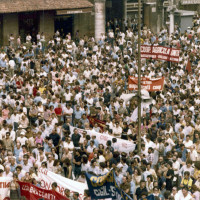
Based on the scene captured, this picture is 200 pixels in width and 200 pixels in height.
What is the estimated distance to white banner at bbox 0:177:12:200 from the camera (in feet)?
55.1

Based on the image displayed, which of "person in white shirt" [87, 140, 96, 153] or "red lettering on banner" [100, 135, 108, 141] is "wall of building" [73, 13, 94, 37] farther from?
"person in white shirt" [87, 140, 96, 153]

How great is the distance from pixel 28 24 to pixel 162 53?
14.3m

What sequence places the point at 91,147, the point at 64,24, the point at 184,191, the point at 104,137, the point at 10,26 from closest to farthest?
the point at 184,191, the point at 91,147, the point at 104,137, the point at 10,26, the point at 64,24

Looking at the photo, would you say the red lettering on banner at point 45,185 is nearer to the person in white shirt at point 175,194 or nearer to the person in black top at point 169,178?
the person in white shirt at point 175,194

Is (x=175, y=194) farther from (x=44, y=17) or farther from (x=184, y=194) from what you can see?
(x=44, y=17)

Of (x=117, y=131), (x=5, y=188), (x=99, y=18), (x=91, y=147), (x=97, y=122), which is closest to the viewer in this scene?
(x=5, y=188)

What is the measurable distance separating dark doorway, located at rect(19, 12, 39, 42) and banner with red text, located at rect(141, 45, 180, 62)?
13.7 metres

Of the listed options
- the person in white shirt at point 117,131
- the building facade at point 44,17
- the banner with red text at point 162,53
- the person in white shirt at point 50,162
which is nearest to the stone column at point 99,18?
the building facade at point 44,17

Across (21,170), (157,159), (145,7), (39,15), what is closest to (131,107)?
(157,159)

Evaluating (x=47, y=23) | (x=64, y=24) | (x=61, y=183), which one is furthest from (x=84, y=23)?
(x=61, y=183)

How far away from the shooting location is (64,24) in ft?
138

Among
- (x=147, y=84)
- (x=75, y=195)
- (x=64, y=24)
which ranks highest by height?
(x=64, y=24)

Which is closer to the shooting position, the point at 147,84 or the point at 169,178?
the point at 169,178

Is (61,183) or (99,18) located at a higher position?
(99,18)
